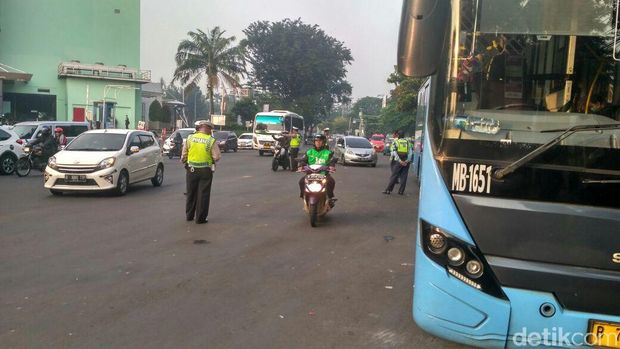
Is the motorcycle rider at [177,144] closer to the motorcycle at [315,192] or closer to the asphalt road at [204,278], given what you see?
the asphalt road at [204,278]

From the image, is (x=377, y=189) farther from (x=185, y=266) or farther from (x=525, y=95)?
(x=525, y=95)

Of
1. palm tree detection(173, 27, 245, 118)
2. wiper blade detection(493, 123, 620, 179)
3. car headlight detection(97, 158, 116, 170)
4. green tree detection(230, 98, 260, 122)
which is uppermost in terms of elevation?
palm tree detection(173, 27, 245, 118)

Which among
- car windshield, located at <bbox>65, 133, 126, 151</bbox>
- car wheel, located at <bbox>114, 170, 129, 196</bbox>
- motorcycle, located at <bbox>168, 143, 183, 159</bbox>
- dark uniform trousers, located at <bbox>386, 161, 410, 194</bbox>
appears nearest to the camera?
car wheel, located at <bbox>114, 170, 129, 196</bbox>

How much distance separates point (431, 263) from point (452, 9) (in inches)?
69.0

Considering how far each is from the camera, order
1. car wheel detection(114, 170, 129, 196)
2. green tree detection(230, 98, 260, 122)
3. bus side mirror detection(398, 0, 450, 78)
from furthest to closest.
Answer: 1. green tree detection(230, 98, 260, 122)
2. car wheel detection(114, 170, 129, 196)
3. bus side mirror detection(398, 0, 450, 78)

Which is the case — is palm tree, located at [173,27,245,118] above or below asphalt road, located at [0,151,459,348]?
above

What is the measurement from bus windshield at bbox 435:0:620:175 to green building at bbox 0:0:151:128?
40293 millimetres

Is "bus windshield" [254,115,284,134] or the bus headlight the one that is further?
"bus windshield" [254,115,284,134]

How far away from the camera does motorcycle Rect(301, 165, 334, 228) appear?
907 centimetres

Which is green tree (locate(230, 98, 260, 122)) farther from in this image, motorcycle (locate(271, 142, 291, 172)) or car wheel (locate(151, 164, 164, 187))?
car wheel (locate(151, 164, 164, 187))

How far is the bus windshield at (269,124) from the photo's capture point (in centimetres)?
3466

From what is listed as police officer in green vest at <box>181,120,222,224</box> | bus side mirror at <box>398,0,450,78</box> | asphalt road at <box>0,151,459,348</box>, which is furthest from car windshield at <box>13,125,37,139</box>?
bus side mirror at <box>398,0,450,78</box>

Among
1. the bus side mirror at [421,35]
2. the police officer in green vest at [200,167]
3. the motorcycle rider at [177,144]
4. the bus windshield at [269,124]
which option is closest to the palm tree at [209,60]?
the bus windshield at [269,124]

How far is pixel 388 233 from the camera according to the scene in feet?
28.8
